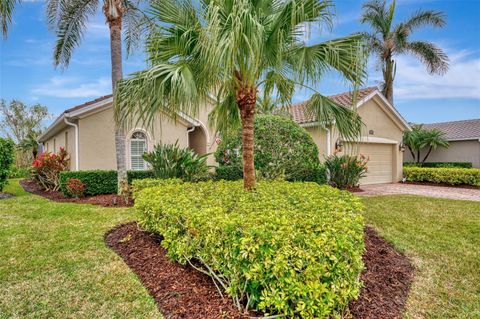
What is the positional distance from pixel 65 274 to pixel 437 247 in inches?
274

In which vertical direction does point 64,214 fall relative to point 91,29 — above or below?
below

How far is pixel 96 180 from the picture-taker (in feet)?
35.6

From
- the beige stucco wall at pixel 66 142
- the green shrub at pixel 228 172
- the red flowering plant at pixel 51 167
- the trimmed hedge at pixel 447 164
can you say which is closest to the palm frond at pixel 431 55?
the trimmed hedge at pixel 447 164

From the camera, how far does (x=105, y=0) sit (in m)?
10.5

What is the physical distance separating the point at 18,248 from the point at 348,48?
286 inches

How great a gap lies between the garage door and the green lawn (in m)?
8.72

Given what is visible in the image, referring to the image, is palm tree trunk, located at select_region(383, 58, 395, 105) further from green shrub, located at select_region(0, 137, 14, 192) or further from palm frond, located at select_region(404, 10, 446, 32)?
green shrub, located at select_region(0, 137, 14, 192)

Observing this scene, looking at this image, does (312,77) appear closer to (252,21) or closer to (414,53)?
(252,21)

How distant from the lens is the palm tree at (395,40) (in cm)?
2067

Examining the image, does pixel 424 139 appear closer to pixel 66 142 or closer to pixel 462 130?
pixel 462 130

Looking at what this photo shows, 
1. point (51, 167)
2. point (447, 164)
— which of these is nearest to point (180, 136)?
point (51, 167)

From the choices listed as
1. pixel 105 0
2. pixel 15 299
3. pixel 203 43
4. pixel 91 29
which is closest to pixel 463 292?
pixel 203 43

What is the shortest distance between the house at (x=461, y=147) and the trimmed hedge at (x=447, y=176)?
6.76 metres

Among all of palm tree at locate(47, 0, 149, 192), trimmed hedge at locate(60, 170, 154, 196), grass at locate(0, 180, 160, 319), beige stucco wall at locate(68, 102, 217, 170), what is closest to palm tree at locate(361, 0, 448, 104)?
beige stucco wall at locate(68, 102, 217, 170)
